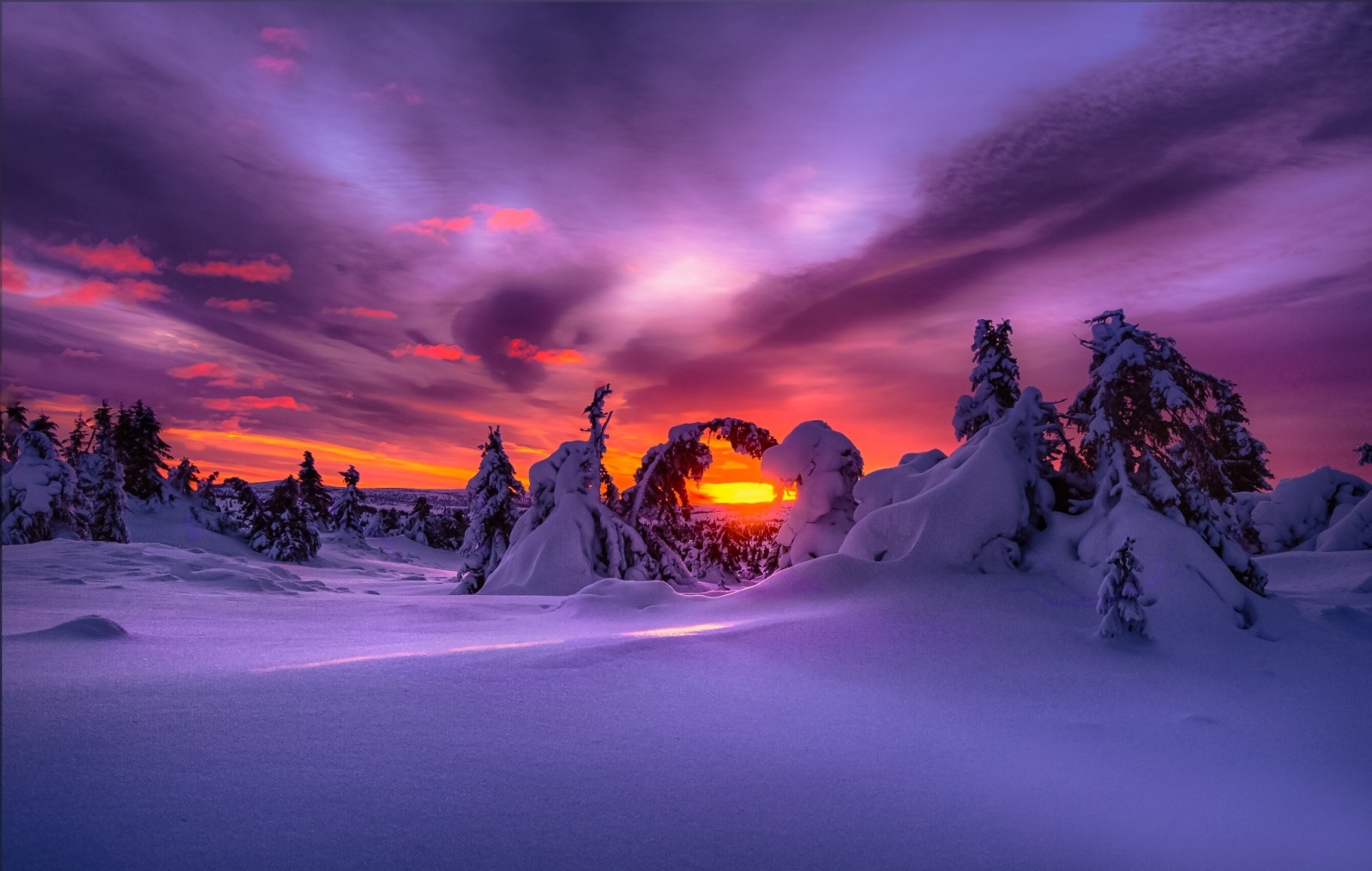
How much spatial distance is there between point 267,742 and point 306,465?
150ft

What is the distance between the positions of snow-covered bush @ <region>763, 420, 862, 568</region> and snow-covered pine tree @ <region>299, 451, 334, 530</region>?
37287 mm

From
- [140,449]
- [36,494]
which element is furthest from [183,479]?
[36,494]

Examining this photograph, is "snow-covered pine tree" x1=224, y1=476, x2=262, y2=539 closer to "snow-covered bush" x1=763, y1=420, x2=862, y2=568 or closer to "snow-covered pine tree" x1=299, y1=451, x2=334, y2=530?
"snow-covered pine tree" x1=299, y1=451, x2=334, y2=530

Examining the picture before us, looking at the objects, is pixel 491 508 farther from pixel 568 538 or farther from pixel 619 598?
pixel 619 598

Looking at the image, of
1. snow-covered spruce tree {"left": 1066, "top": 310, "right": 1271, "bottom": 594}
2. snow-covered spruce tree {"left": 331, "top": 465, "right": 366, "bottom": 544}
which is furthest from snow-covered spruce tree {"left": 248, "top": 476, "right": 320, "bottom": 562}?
snow-covered spruce tree {"left": 1066, "top": 310, "right": 1271, "bottom": 594}

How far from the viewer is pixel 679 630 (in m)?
6.70

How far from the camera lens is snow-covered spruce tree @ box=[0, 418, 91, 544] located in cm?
1670

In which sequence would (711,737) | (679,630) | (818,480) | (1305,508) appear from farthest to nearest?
(1305,508)
(818,480)
(679,630)
(711,737)

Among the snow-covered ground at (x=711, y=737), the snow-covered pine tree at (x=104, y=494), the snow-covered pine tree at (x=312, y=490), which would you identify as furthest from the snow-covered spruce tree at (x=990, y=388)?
the snow-covered pine tree at (x=312, y=490)

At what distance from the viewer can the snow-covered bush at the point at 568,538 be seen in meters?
15.8

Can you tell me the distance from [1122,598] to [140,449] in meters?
45.8

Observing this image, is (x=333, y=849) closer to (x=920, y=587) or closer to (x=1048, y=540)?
(x=920, y=587)

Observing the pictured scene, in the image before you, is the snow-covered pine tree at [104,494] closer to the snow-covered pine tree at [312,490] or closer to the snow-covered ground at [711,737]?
the snow-covered pine tree at [312,490]

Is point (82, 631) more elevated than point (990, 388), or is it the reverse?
point (990, 388)
